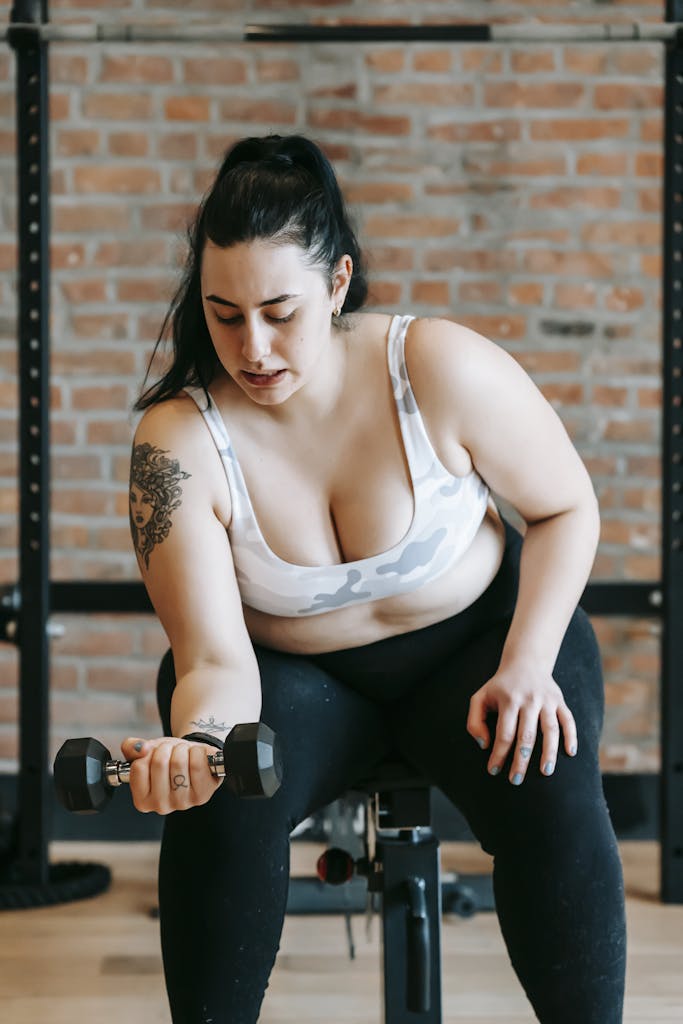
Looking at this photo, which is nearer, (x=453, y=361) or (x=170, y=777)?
(x=170, y=777)

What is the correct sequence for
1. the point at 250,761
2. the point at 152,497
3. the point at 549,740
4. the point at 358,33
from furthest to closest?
1. the point at 358,33
2. the point at 152,497
3. the point at 549,740
4. the point at 250,761

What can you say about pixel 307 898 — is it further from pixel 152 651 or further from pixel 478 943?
pixel 152 651

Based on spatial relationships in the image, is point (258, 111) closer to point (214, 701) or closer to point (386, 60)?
point (386, 60)

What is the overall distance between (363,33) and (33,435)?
85 centimetres

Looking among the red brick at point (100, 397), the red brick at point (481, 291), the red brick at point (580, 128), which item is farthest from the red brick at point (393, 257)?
the red brick at point (100, 397)

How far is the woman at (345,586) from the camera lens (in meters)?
1.08

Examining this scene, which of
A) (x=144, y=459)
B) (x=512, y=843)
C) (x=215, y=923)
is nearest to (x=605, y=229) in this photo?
(x=144, y=459)

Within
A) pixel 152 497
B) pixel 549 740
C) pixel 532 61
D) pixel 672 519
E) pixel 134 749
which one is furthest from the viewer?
pixel 532 61

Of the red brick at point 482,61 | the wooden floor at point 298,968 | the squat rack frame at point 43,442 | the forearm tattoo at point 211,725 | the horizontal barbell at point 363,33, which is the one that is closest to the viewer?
the forearm tattoo at point 211,725

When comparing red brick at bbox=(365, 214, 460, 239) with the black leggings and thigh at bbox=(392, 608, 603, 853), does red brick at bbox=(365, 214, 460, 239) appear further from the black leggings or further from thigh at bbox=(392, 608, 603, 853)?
the black leggings

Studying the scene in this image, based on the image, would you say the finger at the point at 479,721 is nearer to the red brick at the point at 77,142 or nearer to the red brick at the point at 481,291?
the red brick at the point at 481,291

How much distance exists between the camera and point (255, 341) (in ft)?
3.69

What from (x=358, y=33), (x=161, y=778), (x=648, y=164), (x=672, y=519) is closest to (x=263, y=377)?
(x=161, y=778)

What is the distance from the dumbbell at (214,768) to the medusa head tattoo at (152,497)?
0.96 ft
